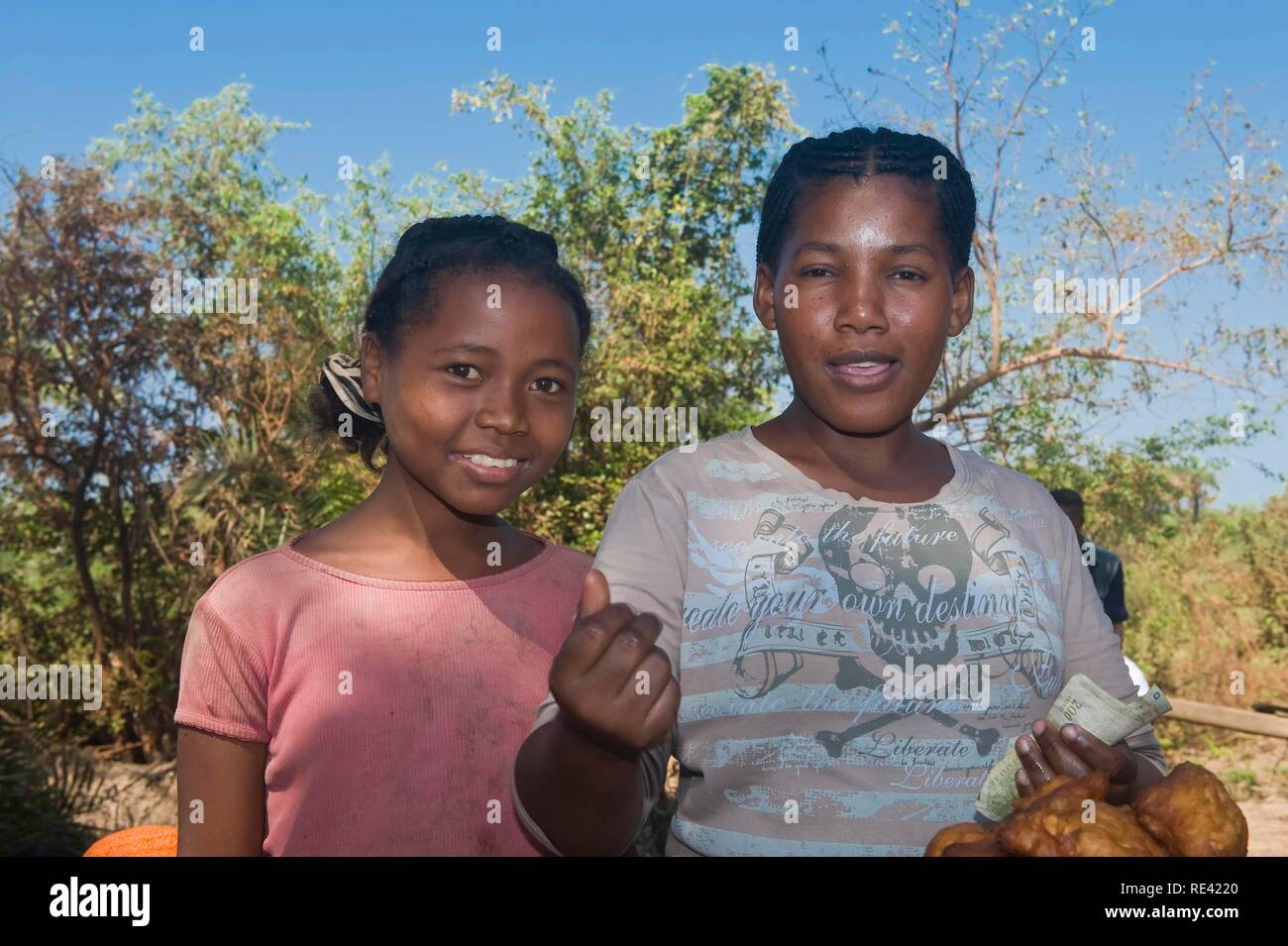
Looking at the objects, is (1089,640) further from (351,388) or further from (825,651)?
(351,388)

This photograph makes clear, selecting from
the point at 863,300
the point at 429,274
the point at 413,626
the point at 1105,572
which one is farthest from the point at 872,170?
the point at 1105,572

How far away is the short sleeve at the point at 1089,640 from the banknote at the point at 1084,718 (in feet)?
0.53

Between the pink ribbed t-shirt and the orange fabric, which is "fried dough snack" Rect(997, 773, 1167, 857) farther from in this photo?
the orange fabric

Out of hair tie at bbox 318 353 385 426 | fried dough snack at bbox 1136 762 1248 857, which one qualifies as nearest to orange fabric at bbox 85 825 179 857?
hair tie at bbox 318 353 385 426

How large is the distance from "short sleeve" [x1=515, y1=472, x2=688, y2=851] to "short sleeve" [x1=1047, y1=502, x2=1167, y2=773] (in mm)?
634

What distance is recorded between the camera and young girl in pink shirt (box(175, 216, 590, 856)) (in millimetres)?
2068

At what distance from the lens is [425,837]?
6.86 ft

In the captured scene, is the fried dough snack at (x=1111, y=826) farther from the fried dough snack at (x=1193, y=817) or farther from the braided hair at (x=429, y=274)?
the braided hair at (x=429, y=274)

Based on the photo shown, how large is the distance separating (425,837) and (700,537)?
0.77 metres

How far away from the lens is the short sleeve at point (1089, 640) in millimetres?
1854

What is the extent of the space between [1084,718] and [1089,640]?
0.91 ft

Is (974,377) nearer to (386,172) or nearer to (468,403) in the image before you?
(386,172)

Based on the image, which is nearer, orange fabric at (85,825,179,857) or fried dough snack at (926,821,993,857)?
fried dough snack at (926,821,993,857)
